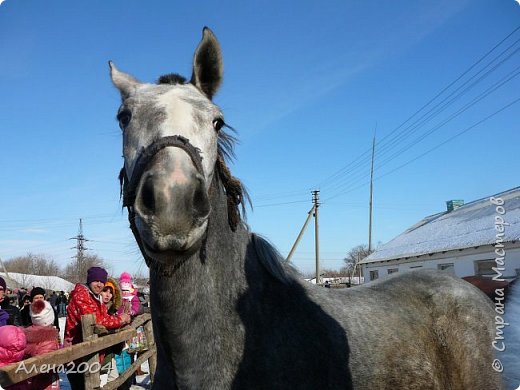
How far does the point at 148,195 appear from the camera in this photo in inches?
70.7

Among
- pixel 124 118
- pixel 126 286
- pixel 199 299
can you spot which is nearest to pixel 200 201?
pixel 199 299

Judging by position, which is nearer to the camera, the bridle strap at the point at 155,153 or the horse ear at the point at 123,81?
the bridle strap at the point at 155,153

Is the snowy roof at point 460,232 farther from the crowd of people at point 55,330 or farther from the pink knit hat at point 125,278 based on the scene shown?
the crowd of people at point 55,330

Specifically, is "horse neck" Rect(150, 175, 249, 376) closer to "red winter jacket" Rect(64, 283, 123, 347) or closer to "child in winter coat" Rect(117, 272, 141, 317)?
"red winter jacket" Rect(64, 283, 123, 347)

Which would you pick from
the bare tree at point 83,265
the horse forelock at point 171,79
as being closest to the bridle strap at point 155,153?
the horse forelock at point 171,79

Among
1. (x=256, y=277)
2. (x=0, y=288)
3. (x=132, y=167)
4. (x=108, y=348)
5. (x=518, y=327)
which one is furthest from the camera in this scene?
(x=0, y=288)

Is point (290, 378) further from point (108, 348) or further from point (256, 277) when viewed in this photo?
point (108, 348)

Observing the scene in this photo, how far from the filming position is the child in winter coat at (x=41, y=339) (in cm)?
403

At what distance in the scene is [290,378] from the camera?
88.0 inches

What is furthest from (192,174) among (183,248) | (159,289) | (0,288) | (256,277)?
(0,288)

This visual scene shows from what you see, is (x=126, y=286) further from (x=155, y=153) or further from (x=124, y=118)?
(x=155, y=153)

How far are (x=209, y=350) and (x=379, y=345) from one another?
135cm

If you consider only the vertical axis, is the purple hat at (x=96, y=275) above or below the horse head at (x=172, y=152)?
below

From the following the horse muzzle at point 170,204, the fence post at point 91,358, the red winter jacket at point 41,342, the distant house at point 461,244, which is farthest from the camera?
the distant house at point 461,244
